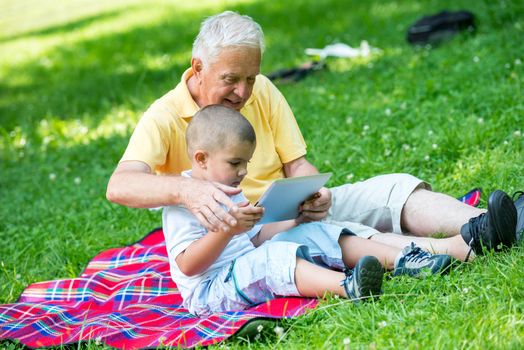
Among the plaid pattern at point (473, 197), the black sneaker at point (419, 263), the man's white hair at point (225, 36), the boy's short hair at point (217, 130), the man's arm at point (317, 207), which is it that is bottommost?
the plaid pattern at point (473, 197)

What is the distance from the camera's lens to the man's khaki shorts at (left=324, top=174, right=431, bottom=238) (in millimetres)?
4051

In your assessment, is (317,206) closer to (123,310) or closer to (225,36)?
(225,36)

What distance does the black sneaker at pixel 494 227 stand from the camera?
11.1ft

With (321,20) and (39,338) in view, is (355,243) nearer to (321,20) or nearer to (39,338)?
(39,338)

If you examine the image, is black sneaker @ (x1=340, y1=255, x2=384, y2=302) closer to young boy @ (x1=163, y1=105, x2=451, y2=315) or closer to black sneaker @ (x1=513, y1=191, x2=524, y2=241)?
young boy @ (x1=163, y1=105, x2=451, y2=315)

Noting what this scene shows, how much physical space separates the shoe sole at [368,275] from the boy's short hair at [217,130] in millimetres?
717

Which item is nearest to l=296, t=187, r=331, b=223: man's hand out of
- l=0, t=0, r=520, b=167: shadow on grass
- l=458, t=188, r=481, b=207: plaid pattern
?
l=458, t=188, r=481, b=207: plaid pattern

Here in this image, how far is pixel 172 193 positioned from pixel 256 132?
2.80 feet

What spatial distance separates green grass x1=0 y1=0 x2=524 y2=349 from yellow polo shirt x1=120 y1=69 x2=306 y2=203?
1.00 meters

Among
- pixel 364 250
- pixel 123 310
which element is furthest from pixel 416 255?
pixel 123 310

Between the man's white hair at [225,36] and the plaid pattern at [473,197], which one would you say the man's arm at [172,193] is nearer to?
the man's white hair at [225,36]

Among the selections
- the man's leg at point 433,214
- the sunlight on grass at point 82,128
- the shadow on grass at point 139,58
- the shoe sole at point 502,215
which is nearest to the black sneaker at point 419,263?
the shoe sole at point 502,215

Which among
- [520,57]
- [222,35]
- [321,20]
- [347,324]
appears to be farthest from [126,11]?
[347,324]

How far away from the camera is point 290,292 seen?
3535 mm
